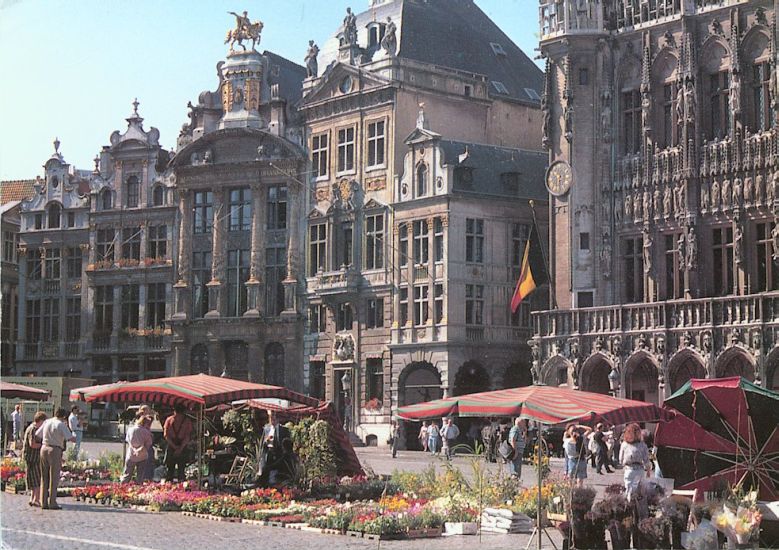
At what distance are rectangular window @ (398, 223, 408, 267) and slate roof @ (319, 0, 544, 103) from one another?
7.14 metres

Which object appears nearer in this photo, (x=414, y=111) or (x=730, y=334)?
(x=730, y=334)

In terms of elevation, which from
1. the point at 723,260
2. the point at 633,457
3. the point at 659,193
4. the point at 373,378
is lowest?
the point at 633,457

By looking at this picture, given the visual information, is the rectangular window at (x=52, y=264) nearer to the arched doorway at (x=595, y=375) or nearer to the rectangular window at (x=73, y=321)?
the rectangular window at (x=73, y=321)

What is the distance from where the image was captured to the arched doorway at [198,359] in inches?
2608

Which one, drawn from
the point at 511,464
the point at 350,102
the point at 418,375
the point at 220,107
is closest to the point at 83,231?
the point at 220,107

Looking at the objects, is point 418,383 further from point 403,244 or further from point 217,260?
point 217,260

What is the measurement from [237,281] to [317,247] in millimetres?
5151

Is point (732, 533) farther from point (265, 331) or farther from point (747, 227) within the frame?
point (265, 331)

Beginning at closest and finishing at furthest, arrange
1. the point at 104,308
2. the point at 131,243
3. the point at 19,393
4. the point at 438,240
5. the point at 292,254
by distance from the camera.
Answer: the point at 19,393 < the point at 438,240 < the point at 292,254 < the point at 131,243 < the point at 104,308

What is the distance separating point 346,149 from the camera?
203ft

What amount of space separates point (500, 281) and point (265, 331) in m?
12.6

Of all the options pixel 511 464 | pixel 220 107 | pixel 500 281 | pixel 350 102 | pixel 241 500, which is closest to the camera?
pixel 241 500

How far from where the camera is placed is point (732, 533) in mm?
17109

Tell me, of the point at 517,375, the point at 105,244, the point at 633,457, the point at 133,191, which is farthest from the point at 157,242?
the point at 633,457
